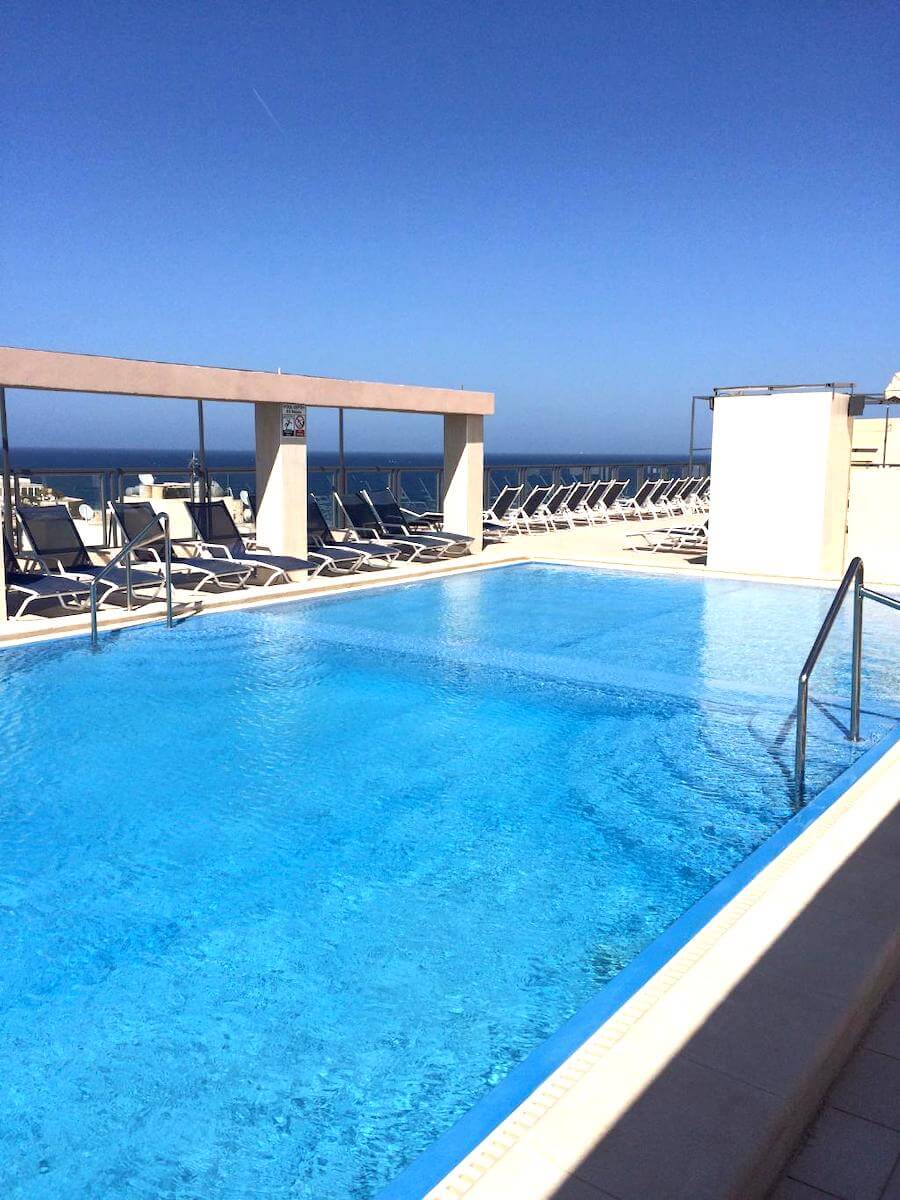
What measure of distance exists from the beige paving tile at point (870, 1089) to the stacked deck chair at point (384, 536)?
11.5 metres

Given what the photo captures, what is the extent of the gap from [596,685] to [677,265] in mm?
32337

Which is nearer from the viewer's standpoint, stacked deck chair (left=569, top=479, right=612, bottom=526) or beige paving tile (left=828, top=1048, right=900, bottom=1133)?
beige paving tile (left=828, top=1048, right=900, bottom=1133)

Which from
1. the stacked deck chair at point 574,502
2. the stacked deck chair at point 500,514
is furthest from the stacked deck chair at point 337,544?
the stacked deck chair at point 574,502

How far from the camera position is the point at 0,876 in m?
4.45

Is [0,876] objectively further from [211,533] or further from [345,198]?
[345,198]

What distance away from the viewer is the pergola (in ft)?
31.2

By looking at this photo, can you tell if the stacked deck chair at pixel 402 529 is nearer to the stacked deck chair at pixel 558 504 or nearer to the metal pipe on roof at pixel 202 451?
the metal pipe on roof at pixel 202 451

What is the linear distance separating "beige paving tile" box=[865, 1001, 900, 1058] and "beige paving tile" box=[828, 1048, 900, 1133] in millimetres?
39

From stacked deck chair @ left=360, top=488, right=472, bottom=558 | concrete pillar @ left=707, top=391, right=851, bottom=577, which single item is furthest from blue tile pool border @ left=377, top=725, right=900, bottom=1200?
stacked deck chair @ left=360, top=488, right=472, bottom=558

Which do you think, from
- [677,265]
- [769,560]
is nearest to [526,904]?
[769,560]

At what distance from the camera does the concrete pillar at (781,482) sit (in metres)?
12.9

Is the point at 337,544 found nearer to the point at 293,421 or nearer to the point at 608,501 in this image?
the point at 293,421

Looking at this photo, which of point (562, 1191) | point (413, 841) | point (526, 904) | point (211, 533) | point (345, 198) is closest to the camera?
point (562, 1191)

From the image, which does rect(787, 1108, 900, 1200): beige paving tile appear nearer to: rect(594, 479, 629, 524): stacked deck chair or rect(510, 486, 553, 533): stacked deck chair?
rect(510, 486, 553, 533): stacked deck chair
